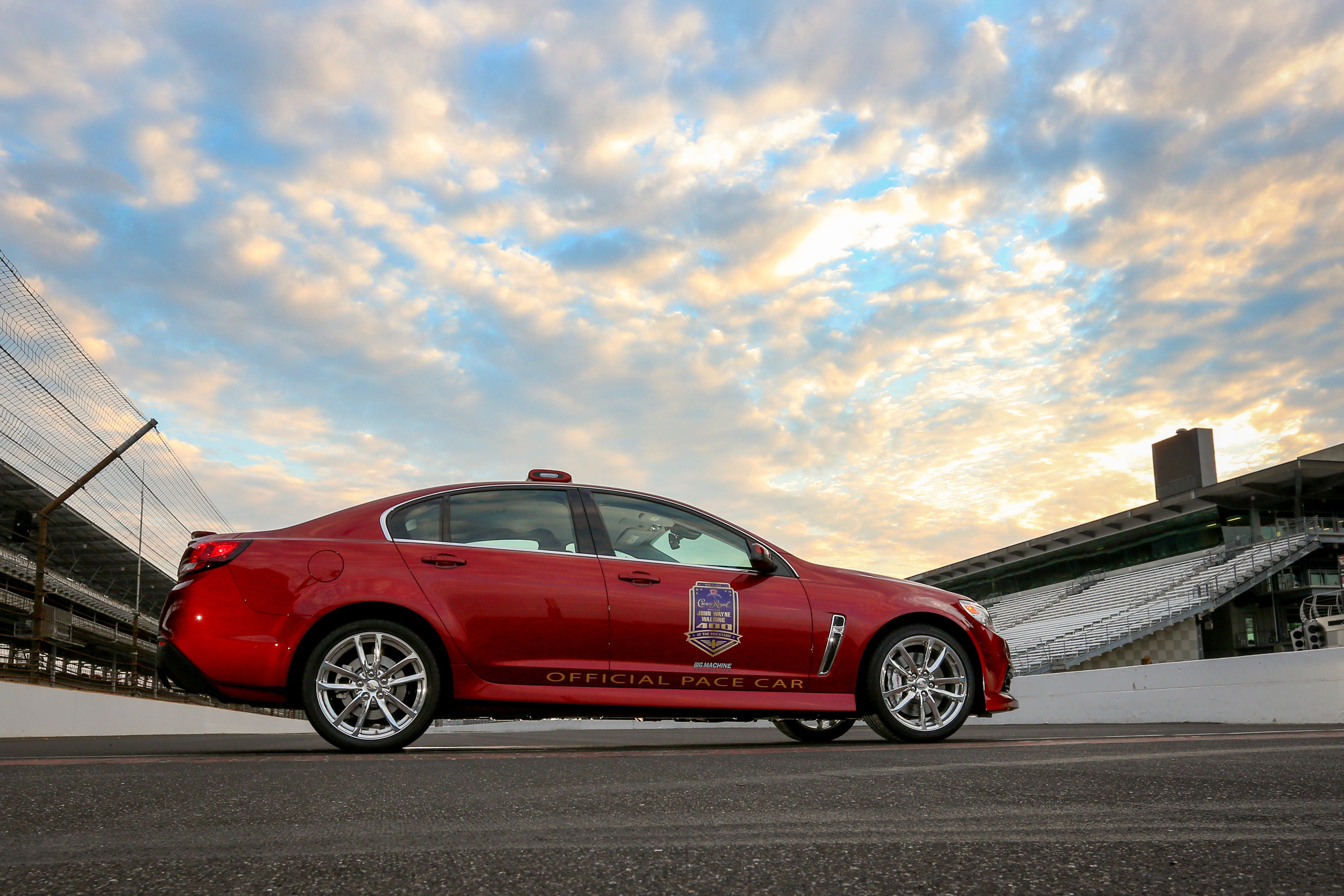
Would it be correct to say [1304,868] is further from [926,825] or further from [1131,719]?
[1131,719]


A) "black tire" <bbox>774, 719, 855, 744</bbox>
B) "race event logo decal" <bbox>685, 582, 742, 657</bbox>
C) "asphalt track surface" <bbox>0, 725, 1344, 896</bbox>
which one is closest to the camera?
"asphalt track surface" <bbox>0, 725, 1344, 896</bbox>

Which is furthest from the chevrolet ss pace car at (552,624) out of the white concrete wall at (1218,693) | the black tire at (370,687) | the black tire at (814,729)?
the white concrete wall at (1218,693)

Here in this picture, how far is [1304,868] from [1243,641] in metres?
40.6

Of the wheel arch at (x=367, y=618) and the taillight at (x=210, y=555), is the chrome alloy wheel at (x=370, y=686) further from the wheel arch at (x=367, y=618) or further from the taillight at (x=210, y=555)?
the taillight at (x=210, y=555)

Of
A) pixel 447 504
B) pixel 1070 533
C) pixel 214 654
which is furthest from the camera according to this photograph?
pixel 1070 533

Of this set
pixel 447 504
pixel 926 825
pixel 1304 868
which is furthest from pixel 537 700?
pixel 1304 868

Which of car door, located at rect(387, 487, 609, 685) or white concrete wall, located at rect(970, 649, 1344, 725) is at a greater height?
car door, located at rect(387, 487, 609, 685)

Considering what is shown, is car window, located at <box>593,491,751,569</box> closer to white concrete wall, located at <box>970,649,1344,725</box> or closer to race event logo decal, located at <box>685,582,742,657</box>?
race event logo decal, located at <box>685,582,742,657</box>

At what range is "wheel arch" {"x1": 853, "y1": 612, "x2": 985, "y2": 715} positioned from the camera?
19.8ft

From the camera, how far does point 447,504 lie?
228 inches

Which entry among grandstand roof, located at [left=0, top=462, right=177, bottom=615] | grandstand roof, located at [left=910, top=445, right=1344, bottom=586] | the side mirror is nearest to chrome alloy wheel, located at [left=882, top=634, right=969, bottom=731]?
the side mirror

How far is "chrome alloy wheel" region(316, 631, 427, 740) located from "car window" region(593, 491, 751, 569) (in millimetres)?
1293

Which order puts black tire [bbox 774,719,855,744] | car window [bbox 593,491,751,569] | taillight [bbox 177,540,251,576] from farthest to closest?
1. black tire [bbox 774,719,855,744]
2. car window [bbox 593,491,751,569]
3. taillight [bbox 177,540,251,576]

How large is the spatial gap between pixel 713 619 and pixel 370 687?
6.01ft
